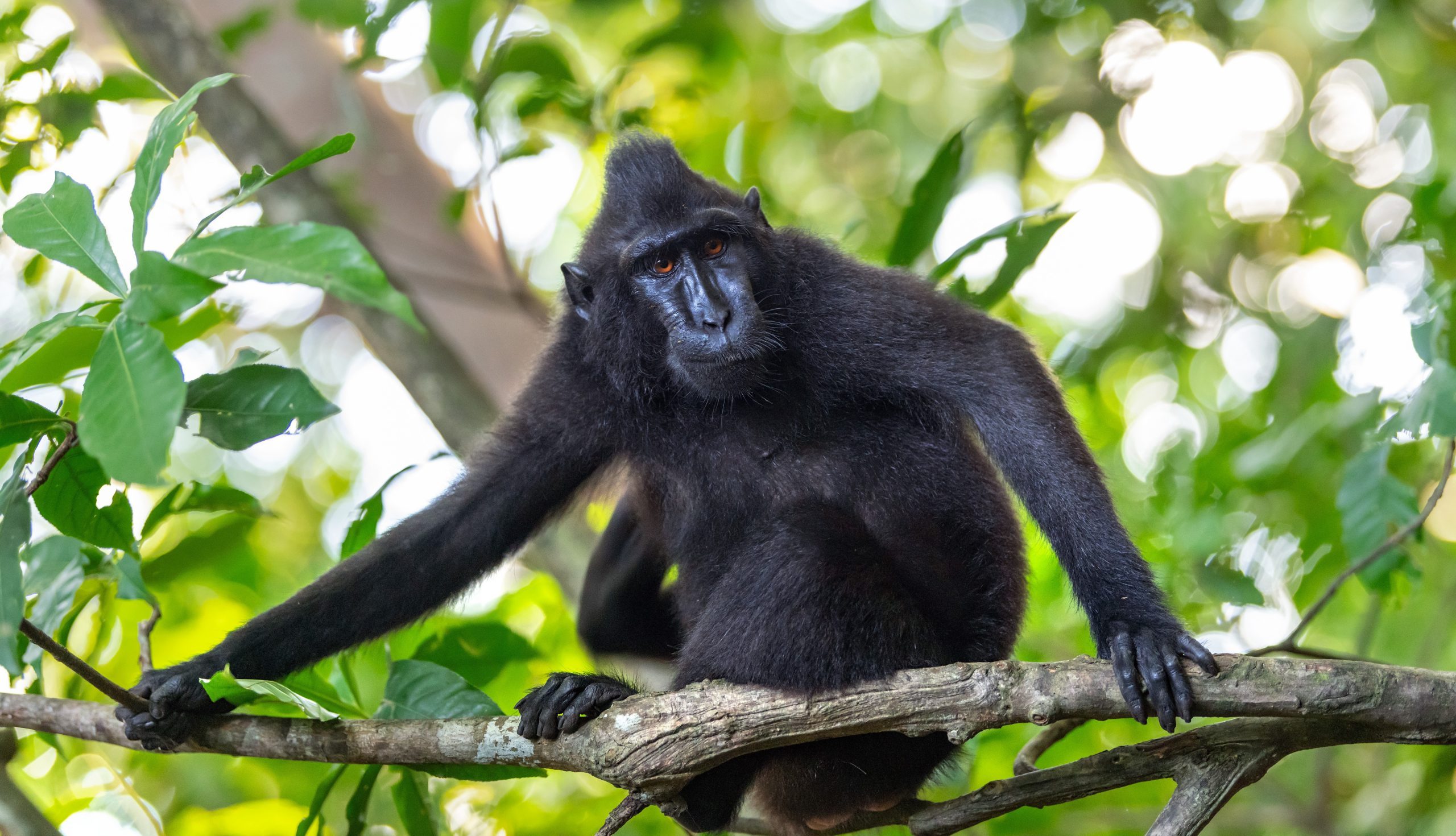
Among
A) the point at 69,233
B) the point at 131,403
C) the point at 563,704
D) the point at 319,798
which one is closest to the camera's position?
the point at 131,403

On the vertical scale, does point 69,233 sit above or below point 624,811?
above

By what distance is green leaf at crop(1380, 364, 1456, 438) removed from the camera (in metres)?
3.19

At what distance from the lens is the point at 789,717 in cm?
297

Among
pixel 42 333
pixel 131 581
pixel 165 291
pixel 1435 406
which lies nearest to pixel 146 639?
pixel 131 581

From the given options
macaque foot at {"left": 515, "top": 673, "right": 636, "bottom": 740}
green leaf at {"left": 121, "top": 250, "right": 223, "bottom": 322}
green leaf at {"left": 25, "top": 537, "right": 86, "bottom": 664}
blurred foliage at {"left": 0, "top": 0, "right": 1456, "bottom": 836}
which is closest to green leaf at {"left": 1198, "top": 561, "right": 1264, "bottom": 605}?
blurred foliage at {"left": 0, "top": 0, "right": 1456, "bottom": 836}

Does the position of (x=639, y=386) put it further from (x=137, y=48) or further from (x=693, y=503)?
(x=137, y=48)

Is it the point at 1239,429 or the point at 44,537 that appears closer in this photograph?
the point at 44,537

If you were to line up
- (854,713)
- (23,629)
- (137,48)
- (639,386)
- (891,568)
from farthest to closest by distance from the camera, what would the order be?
(137,48), (639,386), (891,568), (854,713), (23,629)

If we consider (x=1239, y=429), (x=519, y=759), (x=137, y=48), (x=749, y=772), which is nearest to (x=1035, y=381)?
(x=749, y=772)

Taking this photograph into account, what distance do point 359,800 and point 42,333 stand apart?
2.10m

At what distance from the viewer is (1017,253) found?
14.5 feet

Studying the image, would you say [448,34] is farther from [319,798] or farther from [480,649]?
[319,798]

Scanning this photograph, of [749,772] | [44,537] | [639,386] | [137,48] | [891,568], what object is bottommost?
[749,772]

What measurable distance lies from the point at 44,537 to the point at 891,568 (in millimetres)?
2845
